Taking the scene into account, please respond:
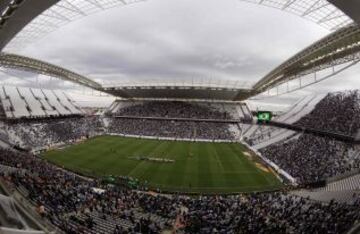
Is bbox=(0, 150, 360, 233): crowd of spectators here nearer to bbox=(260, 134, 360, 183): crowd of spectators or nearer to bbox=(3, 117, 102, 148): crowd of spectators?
bbox=(260, 134, 360, 183): crowd of spectators

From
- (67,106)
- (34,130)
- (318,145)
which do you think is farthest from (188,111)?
(318,145)

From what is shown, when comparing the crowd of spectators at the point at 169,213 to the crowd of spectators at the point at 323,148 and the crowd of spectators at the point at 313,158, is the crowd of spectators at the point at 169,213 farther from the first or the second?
the crowd of spectators at the point at 323,148

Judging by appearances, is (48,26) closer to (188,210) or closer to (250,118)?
(188,210)

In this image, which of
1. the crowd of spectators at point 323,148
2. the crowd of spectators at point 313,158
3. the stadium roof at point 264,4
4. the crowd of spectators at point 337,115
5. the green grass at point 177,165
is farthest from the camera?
the crowd of spectators at point 337,115

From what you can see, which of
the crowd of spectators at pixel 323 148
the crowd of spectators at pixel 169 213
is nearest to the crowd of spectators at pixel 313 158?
the crowd of spectators at pixel 323 148

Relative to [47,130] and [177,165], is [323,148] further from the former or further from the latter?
[47,130]

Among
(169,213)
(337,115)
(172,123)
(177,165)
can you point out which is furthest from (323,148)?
(172,123)
